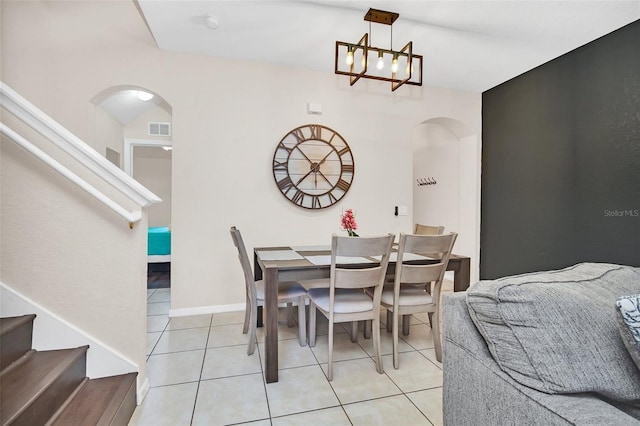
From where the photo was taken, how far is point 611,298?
990mm

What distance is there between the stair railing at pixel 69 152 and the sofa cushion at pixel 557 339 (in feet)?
5.59

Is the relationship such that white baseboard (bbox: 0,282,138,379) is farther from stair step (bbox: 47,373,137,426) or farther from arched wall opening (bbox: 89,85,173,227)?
arched wall opening (bbox: 89,85,173,227)

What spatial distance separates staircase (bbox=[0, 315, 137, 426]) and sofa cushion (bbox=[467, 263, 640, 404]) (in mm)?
1651

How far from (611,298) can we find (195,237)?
3.17 m

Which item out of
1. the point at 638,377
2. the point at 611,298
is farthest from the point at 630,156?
the point at 638,377

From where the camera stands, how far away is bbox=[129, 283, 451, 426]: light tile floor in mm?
1643

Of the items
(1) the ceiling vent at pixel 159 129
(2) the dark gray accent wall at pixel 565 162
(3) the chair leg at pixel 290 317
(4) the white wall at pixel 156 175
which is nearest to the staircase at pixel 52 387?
(3) the chair leg at pixel 290 317

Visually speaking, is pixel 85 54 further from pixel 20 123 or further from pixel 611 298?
pixel 611 298

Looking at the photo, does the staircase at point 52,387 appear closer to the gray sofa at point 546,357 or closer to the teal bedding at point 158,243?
the gray sofa at point 546,357

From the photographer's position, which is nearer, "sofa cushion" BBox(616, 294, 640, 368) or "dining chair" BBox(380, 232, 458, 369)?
"sofa cushion" BBox(616, 294, 640, 368)

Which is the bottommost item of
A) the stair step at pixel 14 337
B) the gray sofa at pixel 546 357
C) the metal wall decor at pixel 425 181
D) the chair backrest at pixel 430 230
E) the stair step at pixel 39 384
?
the stair step at pixel 39 384

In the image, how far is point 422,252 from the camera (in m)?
2.14

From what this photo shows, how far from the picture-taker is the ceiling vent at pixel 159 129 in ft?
15.4

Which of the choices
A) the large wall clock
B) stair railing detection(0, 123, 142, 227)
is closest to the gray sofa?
stair railing detection(0, 123, 142, 227)
